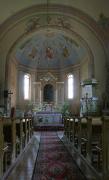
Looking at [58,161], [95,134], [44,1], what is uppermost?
[44,1]

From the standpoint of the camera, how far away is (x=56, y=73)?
25781mm

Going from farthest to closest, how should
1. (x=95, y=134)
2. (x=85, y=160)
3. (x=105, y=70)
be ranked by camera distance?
(x=105, y=70) → (x=95, y=134) → (x=85, y=160)

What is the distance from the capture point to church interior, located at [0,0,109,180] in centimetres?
648

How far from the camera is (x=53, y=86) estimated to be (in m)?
25.1

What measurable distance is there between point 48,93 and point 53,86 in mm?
693

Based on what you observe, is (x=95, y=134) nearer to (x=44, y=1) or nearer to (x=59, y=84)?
(x=44, y=1)

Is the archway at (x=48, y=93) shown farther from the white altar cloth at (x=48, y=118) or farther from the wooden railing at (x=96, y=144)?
the wooden railing at (x=96, y=144)

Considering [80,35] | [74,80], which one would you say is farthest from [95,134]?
[74,80]

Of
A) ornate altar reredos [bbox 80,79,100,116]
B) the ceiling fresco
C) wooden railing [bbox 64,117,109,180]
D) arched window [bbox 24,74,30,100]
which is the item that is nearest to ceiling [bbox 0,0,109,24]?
ornate altar reredos [bbox 80,79,100,116]

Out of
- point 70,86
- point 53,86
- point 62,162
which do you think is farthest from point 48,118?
point 62,162

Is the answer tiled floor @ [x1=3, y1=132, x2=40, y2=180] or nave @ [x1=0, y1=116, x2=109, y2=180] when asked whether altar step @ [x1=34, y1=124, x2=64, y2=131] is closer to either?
nave @ [x1=0, y1=116, x2=109, y2=180]

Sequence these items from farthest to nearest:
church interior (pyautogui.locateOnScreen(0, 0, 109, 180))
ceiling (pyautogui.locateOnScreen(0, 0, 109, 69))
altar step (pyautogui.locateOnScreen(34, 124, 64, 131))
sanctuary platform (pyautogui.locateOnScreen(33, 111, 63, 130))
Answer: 1. sanctuary platform (pyautogui.locateOnScreen(33, 111, 63, 130))
2. altar step (pyautogui.locateOnScreen(34, 124, 64, 131))
3. ceiling (pyautogui.locateOnScreen(0, 0, 109, 69))
4. church interior (pyautogui.locateOnScreen(0, 0, 109, 180))

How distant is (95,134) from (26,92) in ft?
58.2

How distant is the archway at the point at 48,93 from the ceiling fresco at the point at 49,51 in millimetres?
1743
